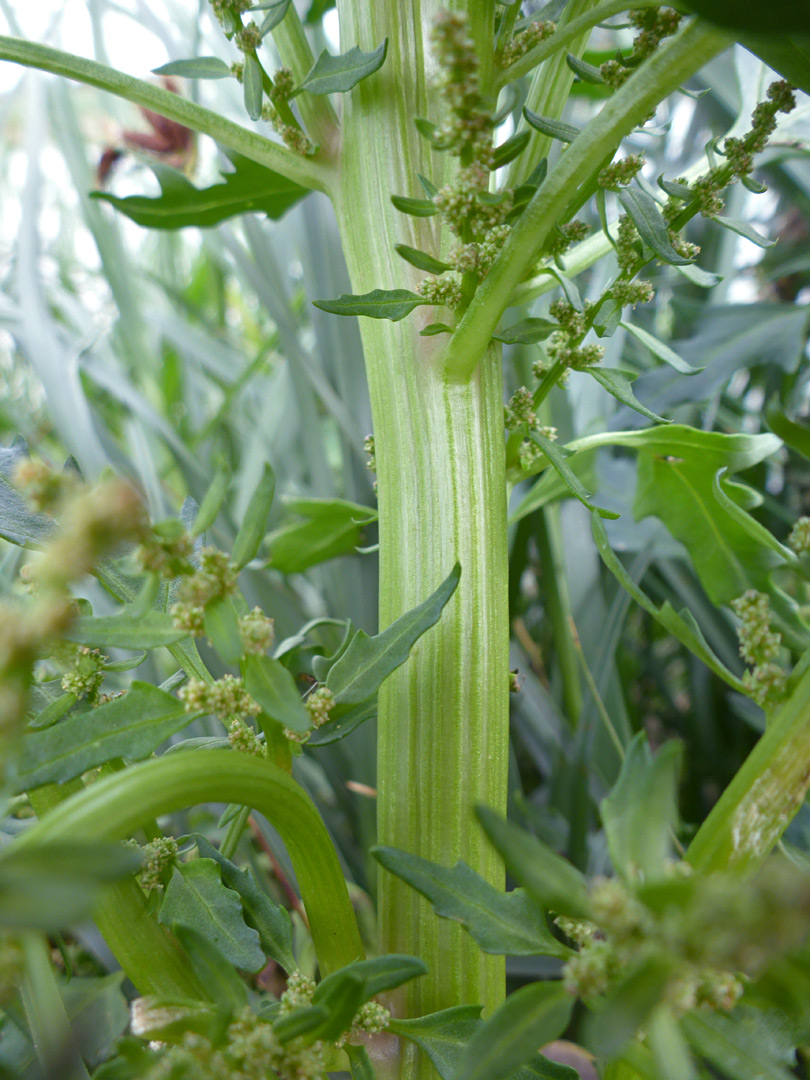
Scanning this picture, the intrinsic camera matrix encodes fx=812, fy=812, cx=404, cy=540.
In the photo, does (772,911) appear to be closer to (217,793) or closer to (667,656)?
(217,793)

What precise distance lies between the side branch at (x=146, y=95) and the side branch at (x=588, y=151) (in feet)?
0.37

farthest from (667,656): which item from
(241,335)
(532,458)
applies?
(241,335)

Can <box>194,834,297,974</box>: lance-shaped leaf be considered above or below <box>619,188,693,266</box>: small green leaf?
below

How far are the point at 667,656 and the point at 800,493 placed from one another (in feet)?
0.71

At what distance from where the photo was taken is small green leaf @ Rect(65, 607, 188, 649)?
22cm

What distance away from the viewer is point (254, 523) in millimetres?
233

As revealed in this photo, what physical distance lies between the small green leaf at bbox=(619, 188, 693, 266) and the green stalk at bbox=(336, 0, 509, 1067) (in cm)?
7

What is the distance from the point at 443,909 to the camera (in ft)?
0.73

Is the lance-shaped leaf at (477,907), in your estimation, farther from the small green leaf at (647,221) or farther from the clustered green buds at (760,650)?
the small green leaf at (647,221)

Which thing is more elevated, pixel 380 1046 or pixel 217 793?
pixel 217 793

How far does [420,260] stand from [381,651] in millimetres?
134

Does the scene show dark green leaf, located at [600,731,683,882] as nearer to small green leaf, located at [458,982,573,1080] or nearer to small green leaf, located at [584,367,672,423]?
small green leaf, located at [458,982,573,1080]

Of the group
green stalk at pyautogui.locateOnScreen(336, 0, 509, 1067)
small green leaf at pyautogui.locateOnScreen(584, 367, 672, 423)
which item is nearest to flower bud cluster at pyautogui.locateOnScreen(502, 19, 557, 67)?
green stalk at pyautogui.locateOnScreen(336, 0, 509, 1067)

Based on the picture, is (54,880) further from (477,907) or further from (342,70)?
(342,70)
